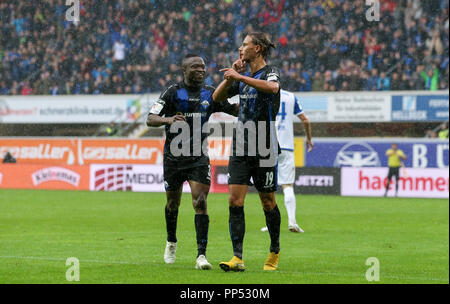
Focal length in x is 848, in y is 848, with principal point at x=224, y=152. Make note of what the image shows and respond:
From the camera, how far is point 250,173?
8.31 m

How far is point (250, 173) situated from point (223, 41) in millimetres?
21684

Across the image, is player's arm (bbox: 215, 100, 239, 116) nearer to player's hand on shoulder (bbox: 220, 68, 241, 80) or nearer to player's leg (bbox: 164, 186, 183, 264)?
player's hand on shoulder (bbox: 220, 68, 241, 80)

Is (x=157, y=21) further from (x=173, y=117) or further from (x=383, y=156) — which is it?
(x=173, y=117)

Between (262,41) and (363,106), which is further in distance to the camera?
(363,106)

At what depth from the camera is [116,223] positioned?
15.0 meters

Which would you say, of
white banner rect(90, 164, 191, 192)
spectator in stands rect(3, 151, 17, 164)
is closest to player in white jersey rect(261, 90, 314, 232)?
white banner rect(90, 164, 191, 192)

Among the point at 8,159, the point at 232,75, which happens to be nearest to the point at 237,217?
the point at 232,75

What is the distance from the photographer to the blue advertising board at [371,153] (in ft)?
92.3

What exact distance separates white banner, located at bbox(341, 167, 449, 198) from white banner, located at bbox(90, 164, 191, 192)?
619 centimetres

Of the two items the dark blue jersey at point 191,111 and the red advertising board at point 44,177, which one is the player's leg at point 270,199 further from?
the red advertising board at point 44,177

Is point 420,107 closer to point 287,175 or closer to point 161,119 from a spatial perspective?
point 287,175

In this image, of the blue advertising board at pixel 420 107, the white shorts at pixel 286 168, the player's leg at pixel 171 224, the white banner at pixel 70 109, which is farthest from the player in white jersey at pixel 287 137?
the white banner at pixel 70 109

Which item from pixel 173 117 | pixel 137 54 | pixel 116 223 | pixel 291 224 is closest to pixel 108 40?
pixel 137 54

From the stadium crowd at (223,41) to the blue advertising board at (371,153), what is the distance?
210 centimetres
